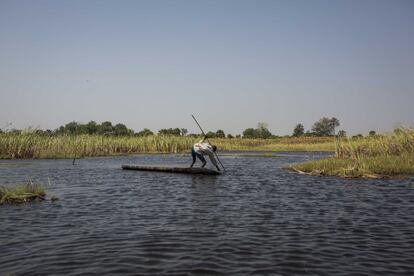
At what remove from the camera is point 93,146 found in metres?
52.0

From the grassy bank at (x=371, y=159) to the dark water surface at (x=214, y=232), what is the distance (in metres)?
4.25

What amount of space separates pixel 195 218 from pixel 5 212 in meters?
6.26

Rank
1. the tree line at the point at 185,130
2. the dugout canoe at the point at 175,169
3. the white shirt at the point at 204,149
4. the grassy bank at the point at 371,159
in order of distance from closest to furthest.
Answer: the grassy bank at the point at 371,159, the white shirt at the point at 204,149, the dugout canoe at the point at 175,169, the tree line at the point at 185,130

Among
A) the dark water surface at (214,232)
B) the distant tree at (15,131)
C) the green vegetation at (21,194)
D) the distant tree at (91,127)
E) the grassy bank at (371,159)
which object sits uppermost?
the distant tree at (91,127)

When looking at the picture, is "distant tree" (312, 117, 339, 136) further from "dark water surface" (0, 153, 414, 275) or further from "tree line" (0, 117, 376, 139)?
"dark water surface" (0, 153, 414, 275)

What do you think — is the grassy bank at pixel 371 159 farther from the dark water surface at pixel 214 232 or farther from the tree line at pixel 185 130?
the tree line at pixel 185 130

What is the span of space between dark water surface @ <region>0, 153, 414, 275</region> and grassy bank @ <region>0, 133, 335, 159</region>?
85.3 ft

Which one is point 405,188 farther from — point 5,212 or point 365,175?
point 5,212

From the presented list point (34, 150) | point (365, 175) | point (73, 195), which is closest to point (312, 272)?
point (73, 195)

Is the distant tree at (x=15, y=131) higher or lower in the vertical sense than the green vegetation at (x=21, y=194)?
higher

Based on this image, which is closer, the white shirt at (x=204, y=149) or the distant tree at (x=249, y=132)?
the white shirt at (x=204, y=149)

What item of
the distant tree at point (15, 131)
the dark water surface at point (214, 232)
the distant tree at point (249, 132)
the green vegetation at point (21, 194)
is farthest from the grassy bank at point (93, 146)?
the distant tree at point (249, 132)

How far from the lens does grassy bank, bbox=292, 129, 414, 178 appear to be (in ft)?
80.3

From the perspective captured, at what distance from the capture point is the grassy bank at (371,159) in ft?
80.3
